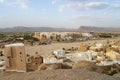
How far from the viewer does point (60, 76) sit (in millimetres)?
7102

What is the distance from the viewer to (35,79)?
7.09 metres

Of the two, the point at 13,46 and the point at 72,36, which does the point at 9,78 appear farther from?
the point at 72,36

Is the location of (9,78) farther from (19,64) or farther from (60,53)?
(60,53)

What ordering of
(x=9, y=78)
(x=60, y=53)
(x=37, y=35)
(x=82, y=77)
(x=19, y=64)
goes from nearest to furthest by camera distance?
(x=82, y=77)
(x=9, y=78)
(x=19, y=64)
(x=60, y=53)
(x=37, y=35)

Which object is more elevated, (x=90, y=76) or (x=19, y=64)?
(x=90, y=76)

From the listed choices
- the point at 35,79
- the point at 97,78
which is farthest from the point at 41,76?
the point at 97,78

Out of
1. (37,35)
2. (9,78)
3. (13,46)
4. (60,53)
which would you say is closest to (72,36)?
(37,35)

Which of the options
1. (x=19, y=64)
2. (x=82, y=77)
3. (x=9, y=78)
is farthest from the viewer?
(x=19, y=64)

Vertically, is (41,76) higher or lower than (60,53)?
higher

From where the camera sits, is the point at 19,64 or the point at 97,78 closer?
the point at 97,78

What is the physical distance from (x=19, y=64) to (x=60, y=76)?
275 inches

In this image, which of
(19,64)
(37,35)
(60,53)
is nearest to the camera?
(19,64)

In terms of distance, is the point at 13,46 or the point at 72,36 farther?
the point at 72,36

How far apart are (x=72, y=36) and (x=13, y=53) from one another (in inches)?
2281
